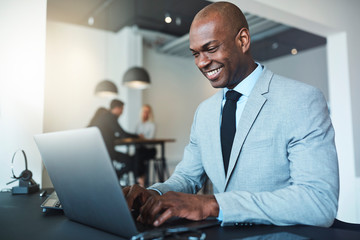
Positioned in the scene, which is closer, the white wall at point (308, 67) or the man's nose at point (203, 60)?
the man's nose at point (203, 60)

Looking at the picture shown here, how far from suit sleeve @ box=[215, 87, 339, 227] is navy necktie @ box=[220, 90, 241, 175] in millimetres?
240

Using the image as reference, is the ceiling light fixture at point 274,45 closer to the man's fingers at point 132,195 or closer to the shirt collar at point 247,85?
the shirt collar at point 247,85

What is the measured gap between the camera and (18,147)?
174cm

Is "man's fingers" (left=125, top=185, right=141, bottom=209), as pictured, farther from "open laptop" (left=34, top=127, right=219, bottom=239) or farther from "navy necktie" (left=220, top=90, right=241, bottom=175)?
"navy necktie" (left=220, top=90, right=241, bottom=175)

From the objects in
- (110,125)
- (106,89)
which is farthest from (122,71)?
(110,125)

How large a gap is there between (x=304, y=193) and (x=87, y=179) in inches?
22.8

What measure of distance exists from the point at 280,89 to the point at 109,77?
610 cm

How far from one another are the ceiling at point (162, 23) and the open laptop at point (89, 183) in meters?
3.58

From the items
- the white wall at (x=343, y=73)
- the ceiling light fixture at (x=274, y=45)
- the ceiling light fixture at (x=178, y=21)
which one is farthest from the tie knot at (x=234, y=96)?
the ceiling light fixture at (x=274, y=45)

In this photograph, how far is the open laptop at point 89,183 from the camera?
63 centimetres

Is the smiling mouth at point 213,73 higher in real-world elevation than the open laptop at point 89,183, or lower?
higher

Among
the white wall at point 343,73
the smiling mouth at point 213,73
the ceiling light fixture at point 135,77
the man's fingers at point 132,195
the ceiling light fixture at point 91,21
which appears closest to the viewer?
the man's fingers at point 132,195

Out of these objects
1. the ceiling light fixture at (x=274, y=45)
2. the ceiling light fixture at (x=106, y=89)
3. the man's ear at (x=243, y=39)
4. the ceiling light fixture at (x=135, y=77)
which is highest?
the ceiling light fixture at (x=274, y=45)

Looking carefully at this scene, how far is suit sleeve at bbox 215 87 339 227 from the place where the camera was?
80 cm
